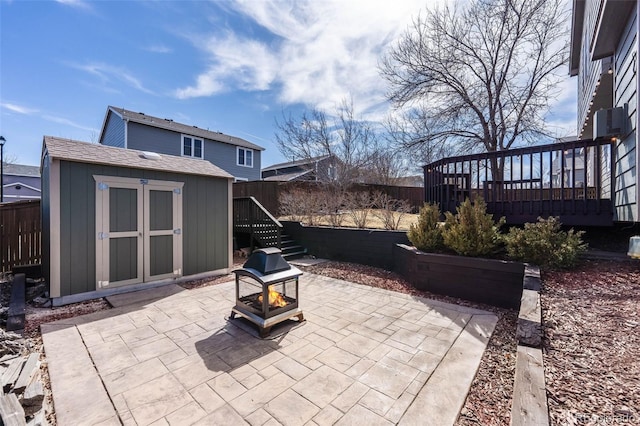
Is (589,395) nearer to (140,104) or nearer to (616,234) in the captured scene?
(616,234)

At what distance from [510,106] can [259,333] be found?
10180 mm

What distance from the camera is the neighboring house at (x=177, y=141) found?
1405 centimetres

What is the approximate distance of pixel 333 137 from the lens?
1309 cm

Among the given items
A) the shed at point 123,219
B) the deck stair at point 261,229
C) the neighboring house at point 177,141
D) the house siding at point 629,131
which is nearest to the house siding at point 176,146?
the neighboring house at point 177,141

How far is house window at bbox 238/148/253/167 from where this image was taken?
1869 cm

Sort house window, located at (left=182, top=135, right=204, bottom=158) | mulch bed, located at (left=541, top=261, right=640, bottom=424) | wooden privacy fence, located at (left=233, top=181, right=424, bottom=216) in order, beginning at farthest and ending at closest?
house window, located at (left=182, top=135, right=204, bottom=158) → wooden privacy fence, located at (left=233, top=181, right=424, bottom=216) → mulch bed, located at (left=541, top=261, right=640, bottom=424)

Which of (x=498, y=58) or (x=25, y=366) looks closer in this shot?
(x=25, y=366)

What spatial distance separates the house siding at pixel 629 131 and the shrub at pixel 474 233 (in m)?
1.52

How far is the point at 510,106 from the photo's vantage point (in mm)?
8688

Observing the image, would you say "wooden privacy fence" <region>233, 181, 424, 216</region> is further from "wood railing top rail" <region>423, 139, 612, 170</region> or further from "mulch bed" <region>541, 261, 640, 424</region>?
"mulch bed" <region>541, 261, 640, 424</region>

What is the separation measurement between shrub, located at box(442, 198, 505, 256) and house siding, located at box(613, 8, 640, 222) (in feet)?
4.99

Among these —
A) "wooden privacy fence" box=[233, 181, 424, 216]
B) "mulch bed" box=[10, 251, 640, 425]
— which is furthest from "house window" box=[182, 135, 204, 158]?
"mulch bed" box=[10, 251, 640, 425]

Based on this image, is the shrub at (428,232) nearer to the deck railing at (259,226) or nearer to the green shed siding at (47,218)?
the deck railing at (259,226)

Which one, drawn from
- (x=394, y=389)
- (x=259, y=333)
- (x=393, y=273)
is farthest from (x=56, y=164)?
(x=393, y=273)
